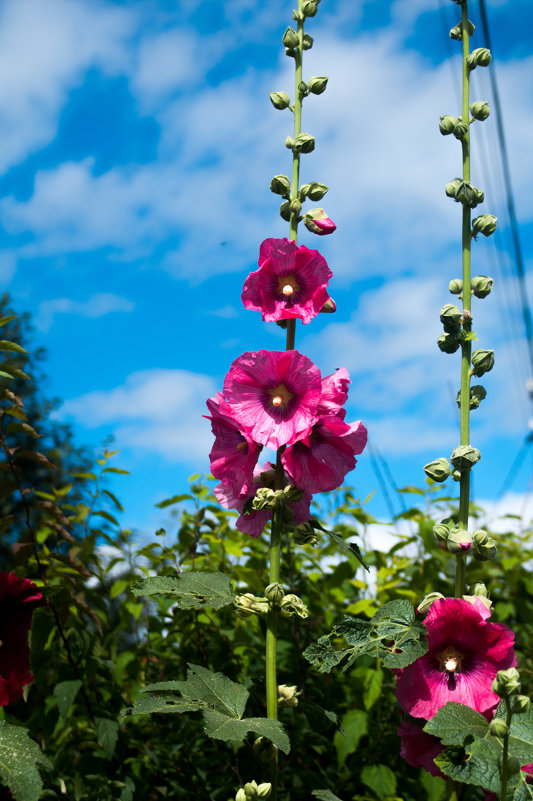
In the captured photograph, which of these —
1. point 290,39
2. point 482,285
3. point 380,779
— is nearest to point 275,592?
point 482,285

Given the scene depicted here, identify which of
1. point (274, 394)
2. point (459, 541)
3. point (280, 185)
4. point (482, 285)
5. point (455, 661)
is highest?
point (280, 185)

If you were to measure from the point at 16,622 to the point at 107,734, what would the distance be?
1.67 feet

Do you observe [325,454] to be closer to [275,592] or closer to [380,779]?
[275,592]

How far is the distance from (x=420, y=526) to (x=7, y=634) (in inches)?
61.0

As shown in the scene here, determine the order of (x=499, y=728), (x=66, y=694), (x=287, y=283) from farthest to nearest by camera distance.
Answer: (x=66, y=694), (x=287, y=283), (x=499, y=728)

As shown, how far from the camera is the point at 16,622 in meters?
1.93

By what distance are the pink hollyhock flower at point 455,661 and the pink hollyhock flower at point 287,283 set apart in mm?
763

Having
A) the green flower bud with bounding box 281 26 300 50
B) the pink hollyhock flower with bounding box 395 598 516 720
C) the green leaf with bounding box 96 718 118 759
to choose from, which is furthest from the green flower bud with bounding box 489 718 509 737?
the green flower bud with bounding box 281 26 300 50

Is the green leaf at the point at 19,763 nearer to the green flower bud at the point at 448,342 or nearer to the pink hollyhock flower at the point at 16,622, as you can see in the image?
the pink hollyhock flower at the point at 16,622

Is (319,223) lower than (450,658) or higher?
higher

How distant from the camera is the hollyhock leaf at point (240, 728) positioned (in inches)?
52.7

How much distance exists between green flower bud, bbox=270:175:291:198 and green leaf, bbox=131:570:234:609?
0.97 m

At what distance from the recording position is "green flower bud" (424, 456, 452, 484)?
1826 millimetres

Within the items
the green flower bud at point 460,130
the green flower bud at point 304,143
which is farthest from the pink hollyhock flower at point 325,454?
the green flower bud at point 460,130
